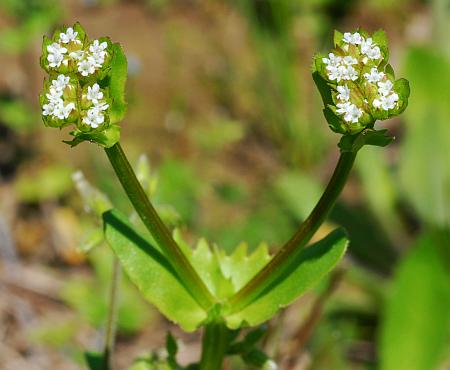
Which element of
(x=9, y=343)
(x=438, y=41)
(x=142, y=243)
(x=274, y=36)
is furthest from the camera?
(x=274, y=36)

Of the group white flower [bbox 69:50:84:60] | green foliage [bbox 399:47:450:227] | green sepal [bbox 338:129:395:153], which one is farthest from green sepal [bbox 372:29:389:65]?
green foliage [bbox 399:47:450:227]

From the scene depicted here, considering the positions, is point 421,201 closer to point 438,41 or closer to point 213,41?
point 438,41

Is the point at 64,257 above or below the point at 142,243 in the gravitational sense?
above

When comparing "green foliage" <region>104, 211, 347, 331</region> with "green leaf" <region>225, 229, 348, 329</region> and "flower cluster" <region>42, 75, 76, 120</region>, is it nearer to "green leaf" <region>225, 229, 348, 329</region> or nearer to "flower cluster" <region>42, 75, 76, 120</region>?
"green leaf" <region>225, 229, 348, 329</region>

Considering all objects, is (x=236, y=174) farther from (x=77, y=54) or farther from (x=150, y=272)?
(x=77, y=54)

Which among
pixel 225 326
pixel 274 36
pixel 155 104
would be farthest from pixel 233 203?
pixel 225 326

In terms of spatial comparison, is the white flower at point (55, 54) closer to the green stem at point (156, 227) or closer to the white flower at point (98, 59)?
the white flower at point (98, 59)
